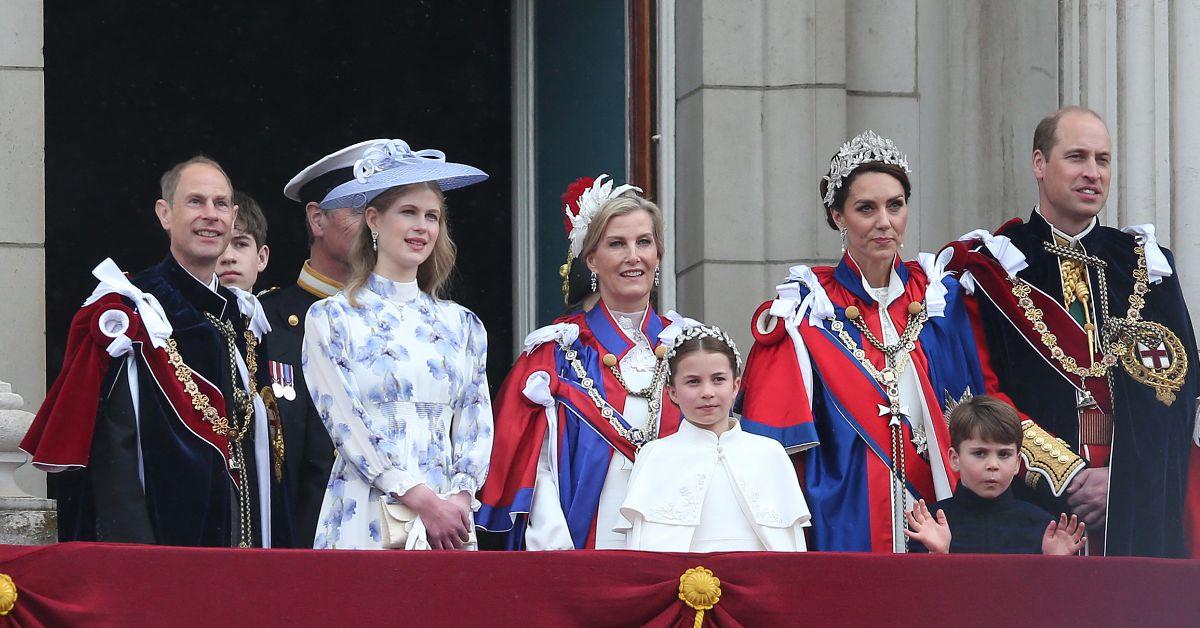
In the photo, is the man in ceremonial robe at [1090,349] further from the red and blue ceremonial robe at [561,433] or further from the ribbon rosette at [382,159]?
the ribbon rosette at [382,159]

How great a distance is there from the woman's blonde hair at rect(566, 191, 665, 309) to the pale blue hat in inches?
17.0

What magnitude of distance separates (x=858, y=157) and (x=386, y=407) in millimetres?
1580

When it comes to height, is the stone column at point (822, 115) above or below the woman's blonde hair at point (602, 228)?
above

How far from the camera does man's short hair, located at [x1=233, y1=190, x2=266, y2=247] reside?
705 centimetres

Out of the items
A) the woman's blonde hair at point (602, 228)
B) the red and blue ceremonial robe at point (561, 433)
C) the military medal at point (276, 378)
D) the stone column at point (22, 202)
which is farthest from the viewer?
the stone column at point (22, 202)

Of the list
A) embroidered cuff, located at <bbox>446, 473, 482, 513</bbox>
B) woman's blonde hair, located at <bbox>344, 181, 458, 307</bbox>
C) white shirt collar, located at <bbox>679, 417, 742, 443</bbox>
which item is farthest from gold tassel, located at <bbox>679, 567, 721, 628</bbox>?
woman's blonde hair, located at <bbox>344, 181, 458, 307</bbox>

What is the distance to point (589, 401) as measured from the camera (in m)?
6.07

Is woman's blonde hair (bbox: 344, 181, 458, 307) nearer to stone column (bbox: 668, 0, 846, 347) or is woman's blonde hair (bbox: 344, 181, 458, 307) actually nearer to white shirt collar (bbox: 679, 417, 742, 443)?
white shirt collar (bbox: 679, 417, 742, 443)

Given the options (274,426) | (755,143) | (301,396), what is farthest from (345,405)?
(755,143)

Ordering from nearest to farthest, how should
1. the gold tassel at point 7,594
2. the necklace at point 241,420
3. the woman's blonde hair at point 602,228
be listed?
the gold tassel at point 7,594
the necklace at point 241,420
the woman's blonde hair at point 602,228

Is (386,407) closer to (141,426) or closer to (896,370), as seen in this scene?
(141,426)

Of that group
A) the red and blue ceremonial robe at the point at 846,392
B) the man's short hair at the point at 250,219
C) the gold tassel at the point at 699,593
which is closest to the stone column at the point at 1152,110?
the red and blue ceremonial robe at the point at 846,392

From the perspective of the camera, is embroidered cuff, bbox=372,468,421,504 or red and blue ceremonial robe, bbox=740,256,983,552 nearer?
embroidered cuff, bbox=372,468,421,504

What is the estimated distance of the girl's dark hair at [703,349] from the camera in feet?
18.5
